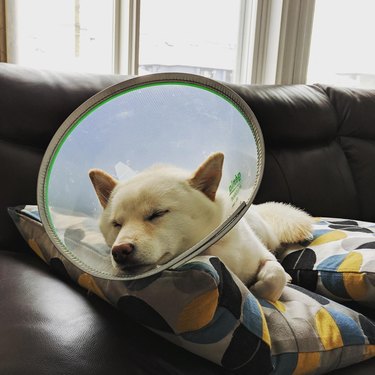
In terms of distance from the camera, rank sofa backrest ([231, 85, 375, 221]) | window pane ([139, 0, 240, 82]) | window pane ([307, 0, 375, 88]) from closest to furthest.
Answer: sofa backrest ([231, 85, 375, 221])
window pane ([139, 0, 240, 82])
window pane ([307, 0, 375, 88])

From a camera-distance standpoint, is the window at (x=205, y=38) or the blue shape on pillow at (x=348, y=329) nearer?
the blue shape on pillow at (x=348, y=329)

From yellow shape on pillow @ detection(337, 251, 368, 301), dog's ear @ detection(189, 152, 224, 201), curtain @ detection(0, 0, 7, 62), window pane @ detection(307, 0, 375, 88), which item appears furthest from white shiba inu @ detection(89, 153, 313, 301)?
window pane @ detection(307, 0, 375, 88)

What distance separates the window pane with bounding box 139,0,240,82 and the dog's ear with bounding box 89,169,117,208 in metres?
1.24

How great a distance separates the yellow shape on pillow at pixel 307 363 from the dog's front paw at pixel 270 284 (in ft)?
0.45

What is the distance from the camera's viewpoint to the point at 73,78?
1229 millimetres

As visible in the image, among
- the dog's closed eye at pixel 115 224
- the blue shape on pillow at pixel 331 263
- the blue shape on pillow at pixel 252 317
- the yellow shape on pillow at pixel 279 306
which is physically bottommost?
the blue shape on pillow at pixel 331 263

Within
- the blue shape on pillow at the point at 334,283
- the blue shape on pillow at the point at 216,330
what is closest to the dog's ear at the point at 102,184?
the blue shape on pillow at the point at 216,330

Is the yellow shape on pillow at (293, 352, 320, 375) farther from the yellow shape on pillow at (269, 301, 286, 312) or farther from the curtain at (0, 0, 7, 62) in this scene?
the curtain at (0, 0, 7, 62)

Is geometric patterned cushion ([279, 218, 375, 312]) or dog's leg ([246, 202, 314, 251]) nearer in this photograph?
geometric patterned cushion ([279, 218, 375, 312])

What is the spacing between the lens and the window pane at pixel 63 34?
1493 mm

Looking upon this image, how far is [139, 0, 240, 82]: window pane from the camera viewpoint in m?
1.88

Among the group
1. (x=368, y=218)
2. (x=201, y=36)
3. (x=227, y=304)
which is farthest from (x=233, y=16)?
(x=227, y=304)

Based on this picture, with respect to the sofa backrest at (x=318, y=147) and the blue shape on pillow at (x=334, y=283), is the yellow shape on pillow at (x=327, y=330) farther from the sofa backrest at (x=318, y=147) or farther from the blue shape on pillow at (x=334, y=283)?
the sofa backrest at (x=318, y=147)

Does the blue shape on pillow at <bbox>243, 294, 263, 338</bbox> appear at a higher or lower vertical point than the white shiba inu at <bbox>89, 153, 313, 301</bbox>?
lower
